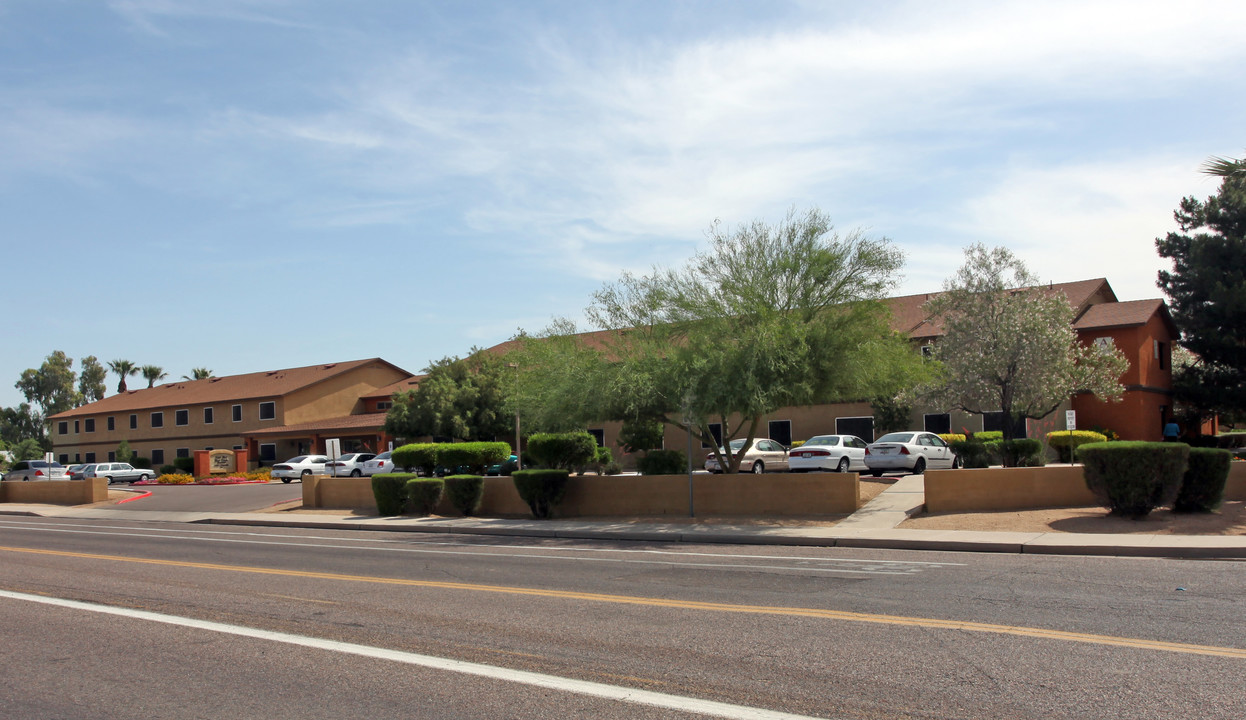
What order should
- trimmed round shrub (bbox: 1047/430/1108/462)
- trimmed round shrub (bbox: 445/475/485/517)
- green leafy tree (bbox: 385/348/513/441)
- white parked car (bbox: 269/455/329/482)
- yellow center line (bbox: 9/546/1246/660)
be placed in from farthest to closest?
white parked car (bbox: 269/455/329/482) → green leafy tree (bbox: 385/348/513/441) → trimmed round shrub (bbox: 1047/430/1108/462) → trimmed round shrub (bbox: 445/475/485/517) → yellow center line (bbox: 9/546/1246/660)

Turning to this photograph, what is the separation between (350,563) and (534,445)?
13.4 m

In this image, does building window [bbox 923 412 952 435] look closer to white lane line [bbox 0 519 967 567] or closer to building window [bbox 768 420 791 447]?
building window [bbox 768 420 791 447]

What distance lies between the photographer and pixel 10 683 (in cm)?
672

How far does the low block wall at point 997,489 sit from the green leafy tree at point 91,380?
101737 millimetres

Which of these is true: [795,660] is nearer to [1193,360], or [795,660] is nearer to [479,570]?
[479,570]

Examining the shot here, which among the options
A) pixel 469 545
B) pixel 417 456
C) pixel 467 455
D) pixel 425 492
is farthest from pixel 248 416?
pixel 469 545

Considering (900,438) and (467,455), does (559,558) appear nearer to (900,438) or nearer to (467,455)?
(467,455)

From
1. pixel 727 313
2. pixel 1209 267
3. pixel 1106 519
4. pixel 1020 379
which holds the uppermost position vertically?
pixel 1209 267

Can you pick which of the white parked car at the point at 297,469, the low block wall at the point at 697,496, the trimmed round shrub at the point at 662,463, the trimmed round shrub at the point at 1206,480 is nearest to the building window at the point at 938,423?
the trimmed round shrub at the point at 662,463

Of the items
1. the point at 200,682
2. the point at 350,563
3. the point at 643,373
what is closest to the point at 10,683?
the point at 200,682

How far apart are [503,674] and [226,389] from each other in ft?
206

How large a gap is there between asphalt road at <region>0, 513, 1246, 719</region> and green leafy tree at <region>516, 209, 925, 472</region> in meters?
6.25

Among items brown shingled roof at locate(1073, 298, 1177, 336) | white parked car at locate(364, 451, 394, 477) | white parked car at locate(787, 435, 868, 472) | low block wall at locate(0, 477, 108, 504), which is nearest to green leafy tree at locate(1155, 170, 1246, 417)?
brown shingled roof at locate(1073, 298, 1177, 336)

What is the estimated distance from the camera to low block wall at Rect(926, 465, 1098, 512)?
19.0 m
